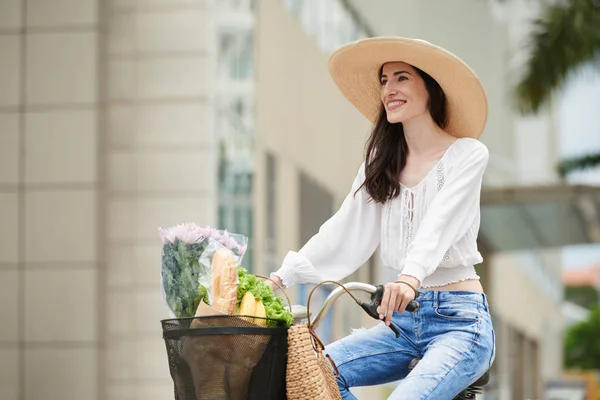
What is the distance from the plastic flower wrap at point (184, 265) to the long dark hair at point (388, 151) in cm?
70

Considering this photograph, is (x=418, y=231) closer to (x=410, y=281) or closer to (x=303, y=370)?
(x=410, y=281)

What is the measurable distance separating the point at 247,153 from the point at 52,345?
3276 mm

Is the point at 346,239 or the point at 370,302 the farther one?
the point at 346,239

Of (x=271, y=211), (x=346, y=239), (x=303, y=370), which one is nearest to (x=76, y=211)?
(x=271, y=211)

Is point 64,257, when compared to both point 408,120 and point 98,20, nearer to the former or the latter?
point 98,20

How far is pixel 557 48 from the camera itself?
19.3 metres

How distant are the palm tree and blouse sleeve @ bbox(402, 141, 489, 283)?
52.3 feet

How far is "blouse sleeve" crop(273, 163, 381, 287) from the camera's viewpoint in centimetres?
334

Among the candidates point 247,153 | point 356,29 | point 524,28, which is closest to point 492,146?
point 524,28

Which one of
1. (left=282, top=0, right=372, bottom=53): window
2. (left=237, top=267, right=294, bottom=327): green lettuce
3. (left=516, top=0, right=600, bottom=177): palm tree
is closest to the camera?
(left=237, top=267, right=294, bottom=327): green lettuce

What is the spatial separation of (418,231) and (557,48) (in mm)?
16952

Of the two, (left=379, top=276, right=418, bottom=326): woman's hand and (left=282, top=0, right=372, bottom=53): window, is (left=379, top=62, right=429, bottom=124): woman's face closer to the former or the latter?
(left=379, top=276, right=418, bottom=326): woman's hand

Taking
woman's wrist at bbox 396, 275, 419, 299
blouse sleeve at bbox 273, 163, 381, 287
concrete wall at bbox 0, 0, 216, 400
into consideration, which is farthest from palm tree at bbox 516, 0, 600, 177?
woman's wrist at bbox 396, 275, 419, 299

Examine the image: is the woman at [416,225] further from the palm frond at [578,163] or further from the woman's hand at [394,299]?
the palm frond at [578,163]
